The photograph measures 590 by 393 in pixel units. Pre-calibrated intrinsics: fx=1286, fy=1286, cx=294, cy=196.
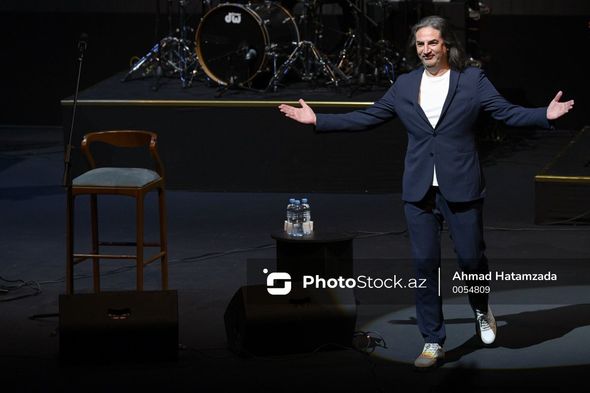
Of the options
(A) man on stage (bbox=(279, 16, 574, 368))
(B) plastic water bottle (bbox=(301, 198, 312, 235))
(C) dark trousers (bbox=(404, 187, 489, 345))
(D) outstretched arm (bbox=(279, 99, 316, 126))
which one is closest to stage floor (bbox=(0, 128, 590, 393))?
(C) dark trousers (bbox=(404, 187, 489, 345))

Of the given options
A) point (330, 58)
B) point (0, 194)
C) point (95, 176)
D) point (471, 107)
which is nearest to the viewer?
point (471, 107)

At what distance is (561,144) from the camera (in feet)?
41.2

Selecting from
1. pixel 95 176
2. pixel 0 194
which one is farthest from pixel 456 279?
pixel 0 194

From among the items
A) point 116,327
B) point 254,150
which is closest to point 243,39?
point 254,150

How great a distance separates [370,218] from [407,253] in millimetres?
1150

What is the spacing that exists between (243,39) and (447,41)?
5.92 metres

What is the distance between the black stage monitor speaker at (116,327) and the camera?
5957 millimetres

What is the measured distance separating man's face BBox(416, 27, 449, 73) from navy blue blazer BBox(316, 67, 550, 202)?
0.10 m

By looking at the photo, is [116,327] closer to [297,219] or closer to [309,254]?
[309,254]

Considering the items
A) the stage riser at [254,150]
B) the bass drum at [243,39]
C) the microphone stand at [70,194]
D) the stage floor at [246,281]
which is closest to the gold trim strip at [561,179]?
the stage floor at [246,281]

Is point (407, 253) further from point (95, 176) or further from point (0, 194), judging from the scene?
point (0, 194)

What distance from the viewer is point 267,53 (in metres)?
11.3

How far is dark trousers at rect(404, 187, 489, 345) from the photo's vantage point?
19.2 ft

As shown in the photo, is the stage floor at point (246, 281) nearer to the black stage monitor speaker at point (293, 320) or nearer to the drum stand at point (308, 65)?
the black stage monitor speaker at point (293, 320)
